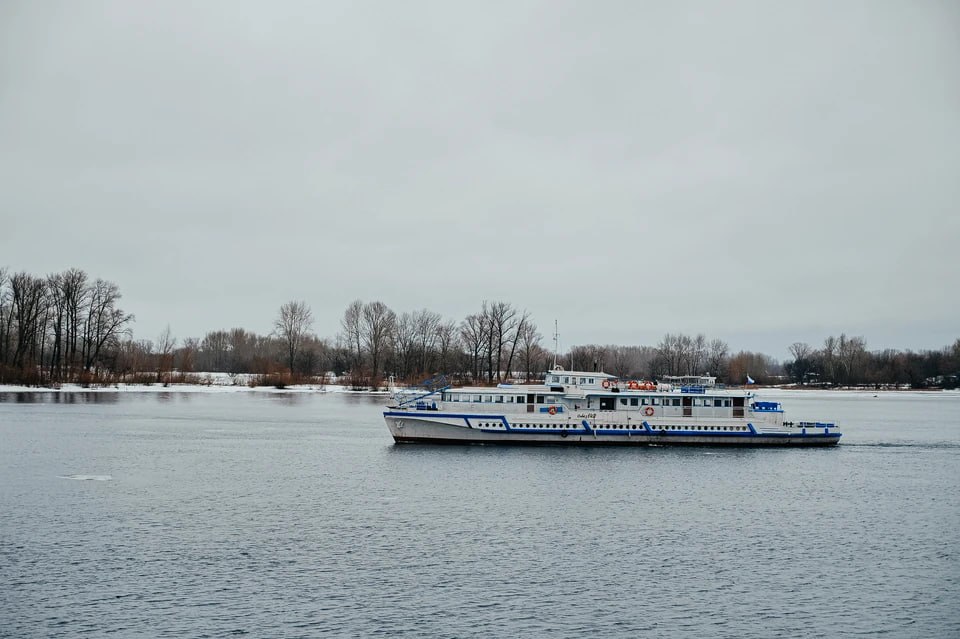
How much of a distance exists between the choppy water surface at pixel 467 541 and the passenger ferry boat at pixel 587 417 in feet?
13.4

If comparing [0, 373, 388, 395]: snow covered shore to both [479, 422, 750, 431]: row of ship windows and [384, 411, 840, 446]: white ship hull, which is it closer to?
[384, 411, 840, 446]: white ship hull

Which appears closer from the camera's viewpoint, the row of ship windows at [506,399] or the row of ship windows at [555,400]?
the row of ship windows at [506,399]

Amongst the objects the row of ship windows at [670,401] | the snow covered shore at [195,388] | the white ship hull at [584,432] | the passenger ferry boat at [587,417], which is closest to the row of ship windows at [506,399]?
the passenger ferry boat at [587,417]

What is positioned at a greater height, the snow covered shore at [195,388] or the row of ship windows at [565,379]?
the row of ship windows at [565,379]

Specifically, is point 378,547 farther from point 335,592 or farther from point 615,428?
point 615,428

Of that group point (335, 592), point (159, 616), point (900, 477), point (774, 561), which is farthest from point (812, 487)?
point (159, 616)

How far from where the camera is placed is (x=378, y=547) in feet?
132

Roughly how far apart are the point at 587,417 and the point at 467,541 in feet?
142

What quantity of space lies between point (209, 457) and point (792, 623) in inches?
2075

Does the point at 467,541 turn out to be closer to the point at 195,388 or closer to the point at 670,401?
the point at 670,401

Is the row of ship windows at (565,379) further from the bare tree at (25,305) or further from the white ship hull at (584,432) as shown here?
the bare tree at (25,305)

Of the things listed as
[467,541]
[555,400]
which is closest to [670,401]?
[555,400]

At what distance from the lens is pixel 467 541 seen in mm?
41938

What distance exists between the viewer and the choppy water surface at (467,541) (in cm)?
3109
